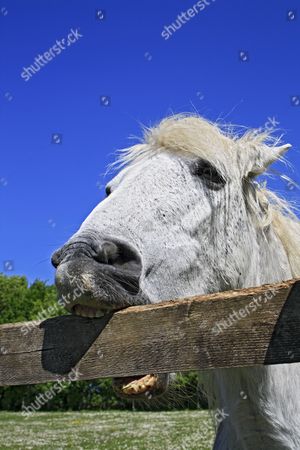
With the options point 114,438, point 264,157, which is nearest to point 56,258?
point 264,157

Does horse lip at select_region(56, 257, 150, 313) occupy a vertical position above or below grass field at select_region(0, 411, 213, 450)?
below

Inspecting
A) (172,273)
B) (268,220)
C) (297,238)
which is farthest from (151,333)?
(297,238)

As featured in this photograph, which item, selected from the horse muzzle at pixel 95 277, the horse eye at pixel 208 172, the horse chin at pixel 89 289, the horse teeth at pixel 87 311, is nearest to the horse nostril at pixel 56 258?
the horse muzzle at pixel 95 277

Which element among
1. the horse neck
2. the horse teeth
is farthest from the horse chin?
the horse neck

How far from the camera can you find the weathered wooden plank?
209 cm

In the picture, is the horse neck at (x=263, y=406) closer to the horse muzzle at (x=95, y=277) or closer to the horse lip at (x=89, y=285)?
the horse muzzle at (x=95, y=277)

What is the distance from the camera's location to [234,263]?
347cm

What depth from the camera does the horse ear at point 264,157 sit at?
3.73 metres

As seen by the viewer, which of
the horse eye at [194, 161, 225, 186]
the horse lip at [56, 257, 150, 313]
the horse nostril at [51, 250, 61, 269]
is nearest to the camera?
the horse lip at [56, 257, 150, 313]

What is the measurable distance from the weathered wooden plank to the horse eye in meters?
1.24

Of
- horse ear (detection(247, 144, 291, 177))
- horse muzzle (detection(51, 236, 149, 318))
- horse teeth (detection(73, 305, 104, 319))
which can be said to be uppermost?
horse ear (detection(247, 144, 291, 177))

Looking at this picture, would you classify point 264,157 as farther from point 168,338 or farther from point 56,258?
point 168,338

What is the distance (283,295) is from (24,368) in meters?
1.37
